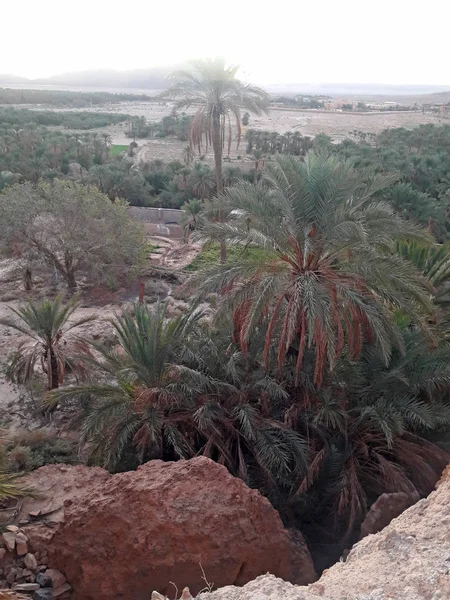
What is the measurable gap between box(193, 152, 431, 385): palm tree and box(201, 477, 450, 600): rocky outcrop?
2.92 m

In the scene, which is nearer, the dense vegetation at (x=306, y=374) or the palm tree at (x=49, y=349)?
the dense vegetation at (x=306, y=374)

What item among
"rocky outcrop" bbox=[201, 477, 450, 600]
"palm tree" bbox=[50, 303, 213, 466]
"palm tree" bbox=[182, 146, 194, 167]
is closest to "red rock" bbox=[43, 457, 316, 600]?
"palm tree" bbox=[50, 303, 213, 466]

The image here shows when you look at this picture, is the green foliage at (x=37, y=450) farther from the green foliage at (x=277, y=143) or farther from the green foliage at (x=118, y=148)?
the green foliage at (x=118, y=148)

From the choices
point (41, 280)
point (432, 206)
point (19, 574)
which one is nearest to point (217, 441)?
point (19, 574)

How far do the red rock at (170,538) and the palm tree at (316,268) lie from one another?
222 centimetres

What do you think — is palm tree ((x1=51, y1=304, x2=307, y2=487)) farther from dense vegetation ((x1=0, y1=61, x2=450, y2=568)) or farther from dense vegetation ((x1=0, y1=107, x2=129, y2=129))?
dense vegetation ((x1=0, y1=107, x2=129, y2=129))

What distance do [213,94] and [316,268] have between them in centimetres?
1137

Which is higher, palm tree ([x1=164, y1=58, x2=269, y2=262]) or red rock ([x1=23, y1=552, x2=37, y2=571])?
palm tree ([x1=164, y1=58, x2=269, y2=262])

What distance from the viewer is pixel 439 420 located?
7961 millimetres

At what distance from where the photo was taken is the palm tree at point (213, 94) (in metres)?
17.5

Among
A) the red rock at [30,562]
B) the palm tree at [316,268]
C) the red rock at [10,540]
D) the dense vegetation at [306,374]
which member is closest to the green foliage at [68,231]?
the dense vegetation at [306,374]

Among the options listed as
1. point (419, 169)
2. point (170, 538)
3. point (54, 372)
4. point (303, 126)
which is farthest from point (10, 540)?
point (303, 126)

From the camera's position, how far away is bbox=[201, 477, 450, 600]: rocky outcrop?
3.90m

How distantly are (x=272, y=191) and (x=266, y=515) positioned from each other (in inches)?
192
